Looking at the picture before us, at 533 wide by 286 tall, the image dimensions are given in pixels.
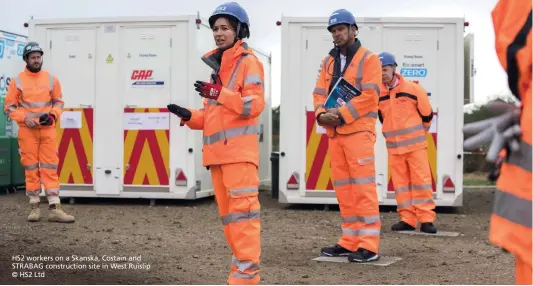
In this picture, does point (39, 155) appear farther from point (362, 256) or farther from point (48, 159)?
point (362, 256)

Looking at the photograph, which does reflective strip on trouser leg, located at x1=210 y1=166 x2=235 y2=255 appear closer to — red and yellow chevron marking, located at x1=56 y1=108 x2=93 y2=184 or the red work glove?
the red work glove

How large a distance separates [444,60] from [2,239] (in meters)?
6.32

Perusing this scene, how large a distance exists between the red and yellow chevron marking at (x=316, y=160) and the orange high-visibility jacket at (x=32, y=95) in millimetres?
3553

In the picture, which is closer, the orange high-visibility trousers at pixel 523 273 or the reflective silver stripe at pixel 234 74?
the orange high-visibility trousers at pixel 523 273

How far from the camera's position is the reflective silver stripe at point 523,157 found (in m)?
2.59

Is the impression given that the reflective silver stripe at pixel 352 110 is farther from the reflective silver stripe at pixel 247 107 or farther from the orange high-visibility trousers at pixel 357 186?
the reflective silver stripe at pixel 247 107

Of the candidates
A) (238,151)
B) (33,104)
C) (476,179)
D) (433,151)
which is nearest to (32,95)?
(33,104)

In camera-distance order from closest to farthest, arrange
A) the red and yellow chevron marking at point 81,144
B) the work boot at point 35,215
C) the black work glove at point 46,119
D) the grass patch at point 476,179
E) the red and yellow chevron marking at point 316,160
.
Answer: the black work glove at point 46,119 < the work boot at point 35,215 < the red and yellow chevron marking at point 316,160 < the red and yellow chevron marking at point 81,144 < the grass patch at point 476,179

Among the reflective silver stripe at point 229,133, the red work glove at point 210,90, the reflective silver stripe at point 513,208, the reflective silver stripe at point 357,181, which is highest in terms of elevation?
the red work glove at point 210,90

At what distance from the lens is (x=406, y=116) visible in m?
8.77

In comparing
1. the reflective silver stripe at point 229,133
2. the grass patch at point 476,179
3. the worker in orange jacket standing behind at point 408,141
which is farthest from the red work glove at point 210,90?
the grass patch at point 476,179

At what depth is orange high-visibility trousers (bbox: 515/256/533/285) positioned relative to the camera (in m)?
2.75

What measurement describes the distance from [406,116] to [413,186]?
0.82 metres

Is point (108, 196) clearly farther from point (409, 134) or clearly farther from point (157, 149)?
point (409, 134)
